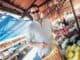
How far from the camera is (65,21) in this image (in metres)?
1.88

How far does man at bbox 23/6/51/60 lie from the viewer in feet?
5.70

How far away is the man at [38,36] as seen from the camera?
1738 mm

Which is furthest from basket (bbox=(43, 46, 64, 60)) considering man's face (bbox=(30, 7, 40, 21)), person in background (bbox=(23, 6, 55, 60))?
man's face (bbox=(30, 7, 40, 21))

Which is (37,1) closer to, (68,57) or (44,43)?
(44,43)

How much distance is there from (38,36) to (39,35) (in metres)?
0.01

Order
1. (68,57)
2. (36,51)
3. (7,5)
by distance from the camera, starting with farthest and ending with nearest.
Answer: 1. (68,57)
2. (36,51)
3. (7,5)

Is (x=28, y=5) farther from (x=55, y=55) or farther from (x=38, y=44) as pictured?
(x=55, y=55)

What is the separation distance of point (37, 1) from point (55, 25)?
25 centimetres

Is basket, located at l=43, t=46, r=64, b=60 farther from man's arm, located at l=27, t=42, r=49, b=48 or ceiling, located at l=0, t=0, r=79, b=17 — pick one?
ceiling, located at l=0, t=0, r=79, b=17

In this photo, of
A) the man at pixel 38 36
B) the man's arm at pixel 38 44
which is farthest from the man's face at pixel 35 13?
the man's arm at pixel 38 44

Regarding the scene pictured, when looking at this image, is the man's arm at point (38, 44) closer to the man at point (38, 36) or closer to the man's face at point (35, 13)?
the man at point (38, 36)

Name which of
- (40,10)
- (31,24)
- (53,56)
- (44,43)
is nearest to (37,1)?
(40,10)

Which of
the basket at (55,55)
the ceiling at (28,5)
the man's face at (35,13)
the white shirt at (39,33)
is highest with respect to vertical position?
the ceiling at (28,5)

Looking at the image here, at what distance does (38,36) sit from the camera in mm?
1788
